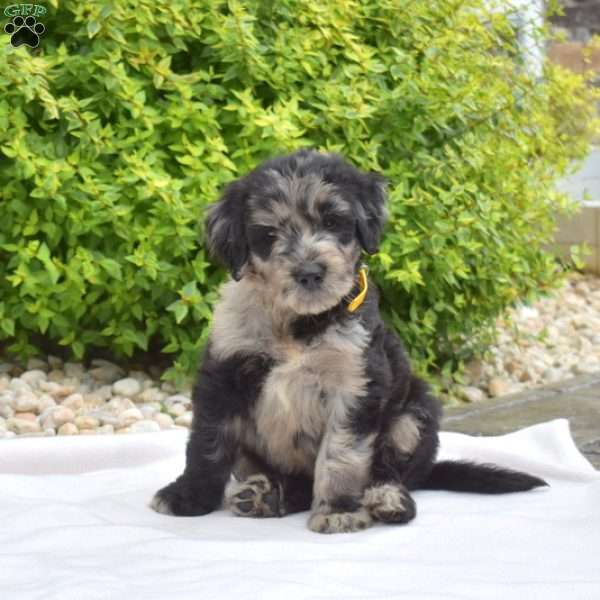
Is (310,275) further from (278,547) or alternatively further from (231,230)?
(278,547)

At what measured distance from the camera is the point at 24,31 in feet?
19.5

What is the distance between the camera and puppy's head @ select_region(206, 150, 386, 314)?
11.8 feet

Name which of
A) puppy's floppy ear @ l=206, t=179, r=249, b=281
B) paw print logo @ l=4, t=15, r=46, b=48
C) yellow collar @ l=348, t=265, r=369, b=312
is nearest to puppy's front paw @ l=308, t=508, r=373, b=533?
yellow collar @ l=348, t=265, r=369, b=312

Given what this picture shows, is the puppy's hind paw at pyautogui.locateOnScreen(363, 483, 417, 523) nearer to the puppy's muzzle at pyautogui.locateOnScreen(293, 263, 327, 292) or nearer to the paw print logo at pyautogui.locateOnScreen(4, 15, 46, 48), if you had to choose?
the puppy's muzzle at pyautogui.locateOnScreen(293, 263, 327, 292)

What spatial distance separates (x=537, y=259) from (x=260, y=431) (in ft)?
11.5

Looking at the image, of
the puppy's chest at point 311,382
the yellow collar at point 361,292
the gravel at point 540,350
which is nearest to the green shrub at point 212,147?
the gravel at point 540,350

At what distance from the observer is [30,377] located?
6109mm

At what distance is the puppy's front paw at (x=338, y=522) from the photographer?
3711 millimetres

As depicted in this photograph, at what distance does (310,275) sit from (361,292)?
1.09 feet

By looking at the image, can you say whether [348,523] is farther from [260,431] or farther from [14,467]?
[14,467]

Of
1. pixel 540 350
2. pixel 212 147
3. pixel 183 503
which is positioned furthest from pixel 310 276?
pixel 540 350

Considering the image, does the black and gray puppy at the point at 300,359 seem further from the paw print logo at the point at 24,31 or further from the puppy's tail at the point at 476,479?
the paw print logo at the point at 24,31

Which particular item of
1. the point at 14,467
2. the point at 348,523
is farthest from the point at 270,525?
the point at 14,467

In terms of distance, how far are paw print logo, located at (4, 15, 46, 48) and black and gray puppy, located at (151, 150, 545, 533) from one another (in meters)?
2.50
